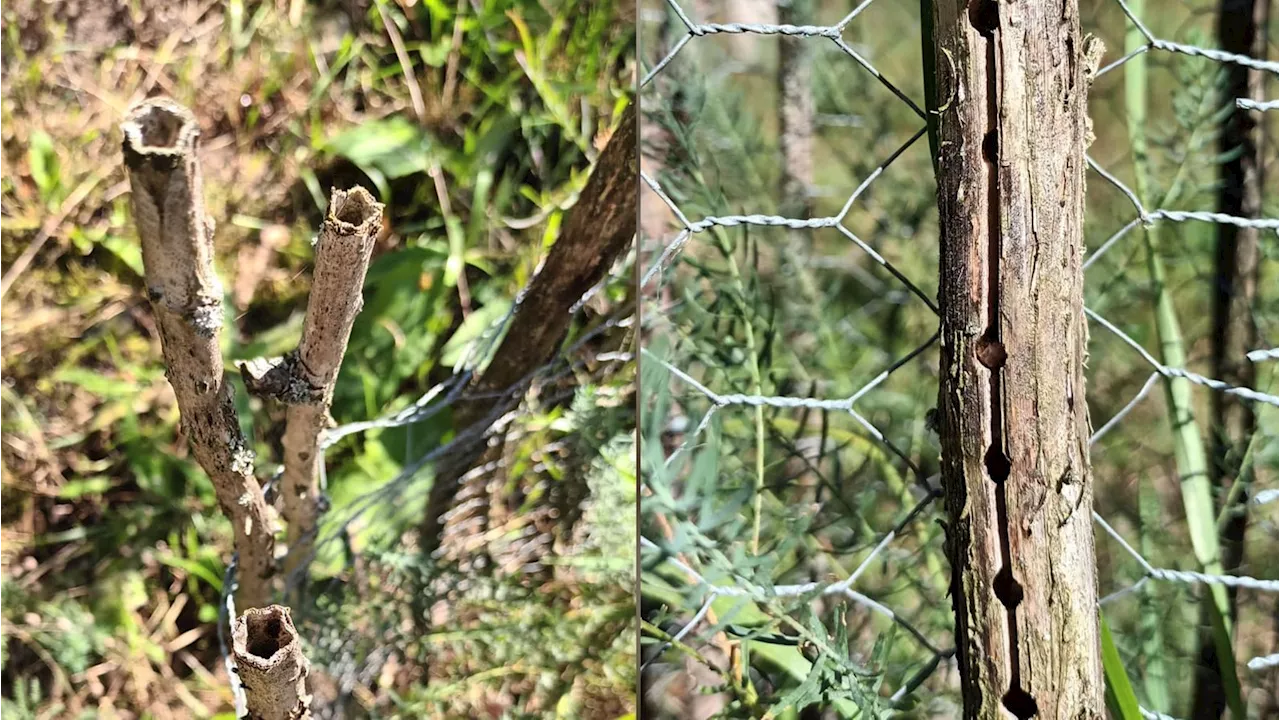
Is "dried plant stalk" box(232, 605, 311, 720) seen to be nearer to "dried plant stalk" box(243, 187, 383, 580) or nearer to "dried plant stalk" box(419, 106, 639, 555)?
"dried plant stalk" box(243, 187, 383, 580)

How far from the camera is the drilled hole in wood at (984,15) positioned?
37cm

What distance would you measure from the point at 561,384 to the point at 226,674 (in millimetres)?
313

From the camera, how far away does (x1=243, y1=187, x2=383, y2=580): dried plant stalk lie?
41 cm

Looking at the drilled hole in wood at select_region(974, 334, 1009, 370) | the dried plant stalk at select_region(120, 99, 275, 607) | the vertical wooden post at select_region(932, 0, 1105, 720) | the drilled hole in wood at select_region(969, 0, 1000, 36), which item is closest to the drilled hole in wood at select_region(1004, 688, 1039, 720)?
the vertical wooden post at select_region(932, 0, 1105, 720)

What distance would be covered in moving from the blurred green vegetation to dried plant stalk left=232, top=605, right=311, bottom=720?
0.69ft

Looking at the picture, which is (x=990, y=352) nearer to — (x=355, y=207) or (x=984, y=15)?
(x=984, y=15)

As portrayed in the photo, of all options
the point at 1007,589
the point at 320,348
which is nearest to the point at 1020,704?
the point at 1007,589

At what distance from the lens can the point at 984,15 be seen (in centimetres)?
37

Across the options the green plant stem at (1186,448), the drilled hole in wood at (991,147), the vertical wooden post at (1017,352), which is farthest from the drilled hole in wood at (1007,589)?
the green plant stem at (1186,448)

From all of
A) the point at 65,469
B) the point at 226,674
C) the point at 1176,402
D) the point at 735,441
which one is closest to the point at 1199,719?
the point at 1176,402

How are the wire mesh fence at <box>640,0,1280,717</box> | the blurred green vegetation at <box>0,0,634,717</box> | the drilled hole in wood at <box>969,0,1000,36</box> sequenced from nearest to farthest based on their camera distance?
the drilled hole in wood at <box>969,0,1000,36</box> → the wire mesh fence at <box>640,0,1280,717</box> → the blurred green vegetation at <box>0,0,634,717</box>

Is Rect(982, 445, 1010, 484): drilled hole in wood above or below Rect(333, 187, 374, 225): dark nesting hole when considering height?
below

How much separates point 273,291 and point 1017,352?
522mm

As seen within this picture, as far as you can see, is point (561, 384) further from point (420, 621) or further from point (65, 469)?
point (65, 469)
